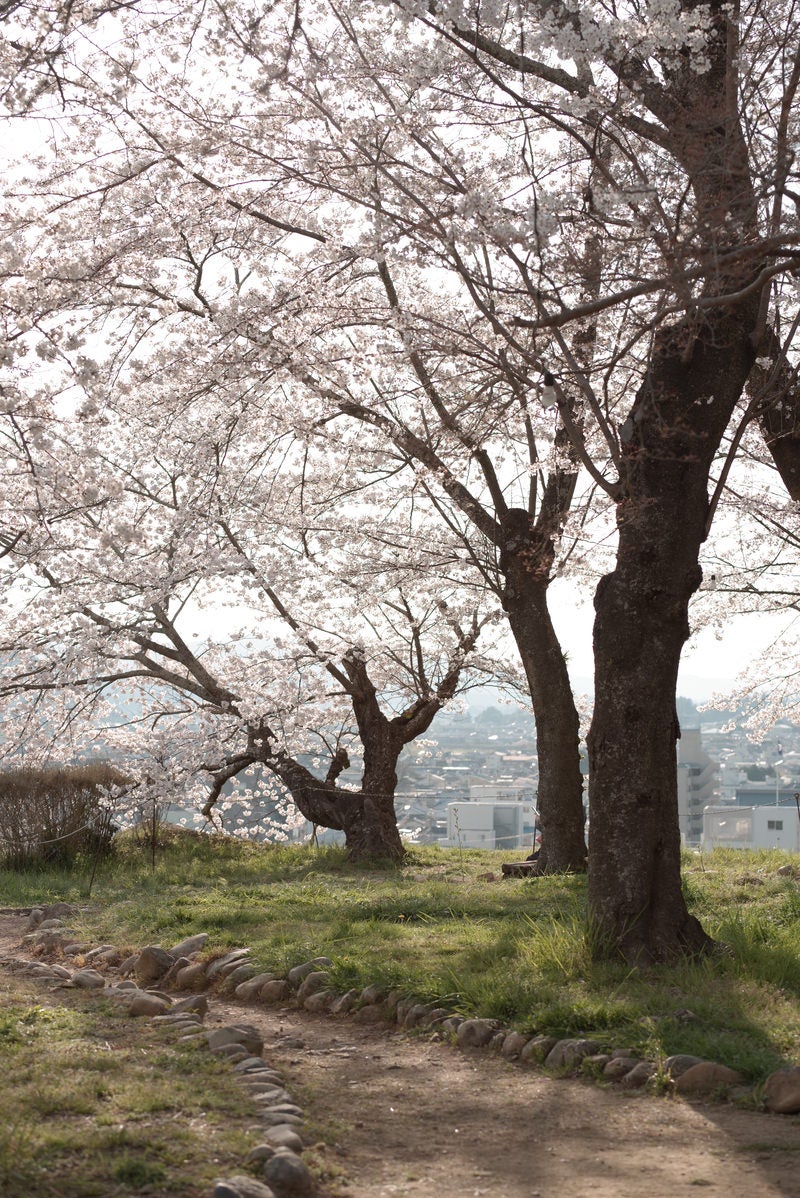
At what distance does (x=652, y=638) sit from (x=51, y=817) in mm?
7550

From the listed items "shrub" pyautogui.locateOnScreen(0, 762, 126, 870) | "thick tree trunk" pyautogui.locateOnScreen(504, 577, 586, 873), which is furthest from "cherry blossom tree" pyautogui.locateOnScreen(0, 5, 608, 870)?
"shrub" pyautogui.locateOnScreen(0, 762, 126, 870)

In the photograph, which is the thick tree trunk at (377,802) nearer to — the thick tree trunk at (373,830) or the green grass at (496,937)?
the thick tree trunk at (373,830)

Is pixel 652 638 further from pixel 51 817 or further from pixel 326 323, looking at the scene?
pixel 51 817

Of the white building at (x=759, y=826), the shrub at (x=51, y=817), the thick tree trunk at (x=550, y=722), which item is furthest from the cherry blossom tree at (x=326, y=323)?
the white building at (x=759, y=826)

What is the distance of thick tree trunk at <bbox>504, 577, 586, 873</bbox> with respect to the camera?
9.99 m

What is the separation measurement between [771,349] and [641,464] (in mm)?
2412

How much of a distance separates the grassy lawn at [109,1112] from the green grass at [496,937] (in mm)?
1371

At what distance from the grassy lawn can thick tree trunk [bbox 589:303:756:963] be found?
235 centimetres

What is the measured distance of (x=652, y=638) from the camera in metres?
5.58

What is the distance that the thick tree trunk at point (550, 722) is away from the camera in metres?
9.99

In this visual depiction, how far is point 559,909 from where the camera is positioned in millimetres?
6852

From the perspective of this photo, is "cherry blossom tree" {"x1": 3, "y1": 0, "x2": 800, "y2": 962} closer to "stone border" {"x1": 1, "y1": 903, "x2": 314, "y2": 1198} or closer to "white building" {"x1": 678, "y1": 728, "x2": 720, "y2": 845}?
"stone border" {"x1": 1, "y1": 903, "x2": 314, "y2": 1198}

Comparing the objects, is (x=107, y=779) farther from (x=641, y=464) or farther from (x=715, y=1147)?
(x=715, y=1147)

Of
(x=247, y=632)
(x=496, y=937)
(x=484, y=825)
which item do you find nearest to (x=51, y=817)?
(x=247, y=632)
